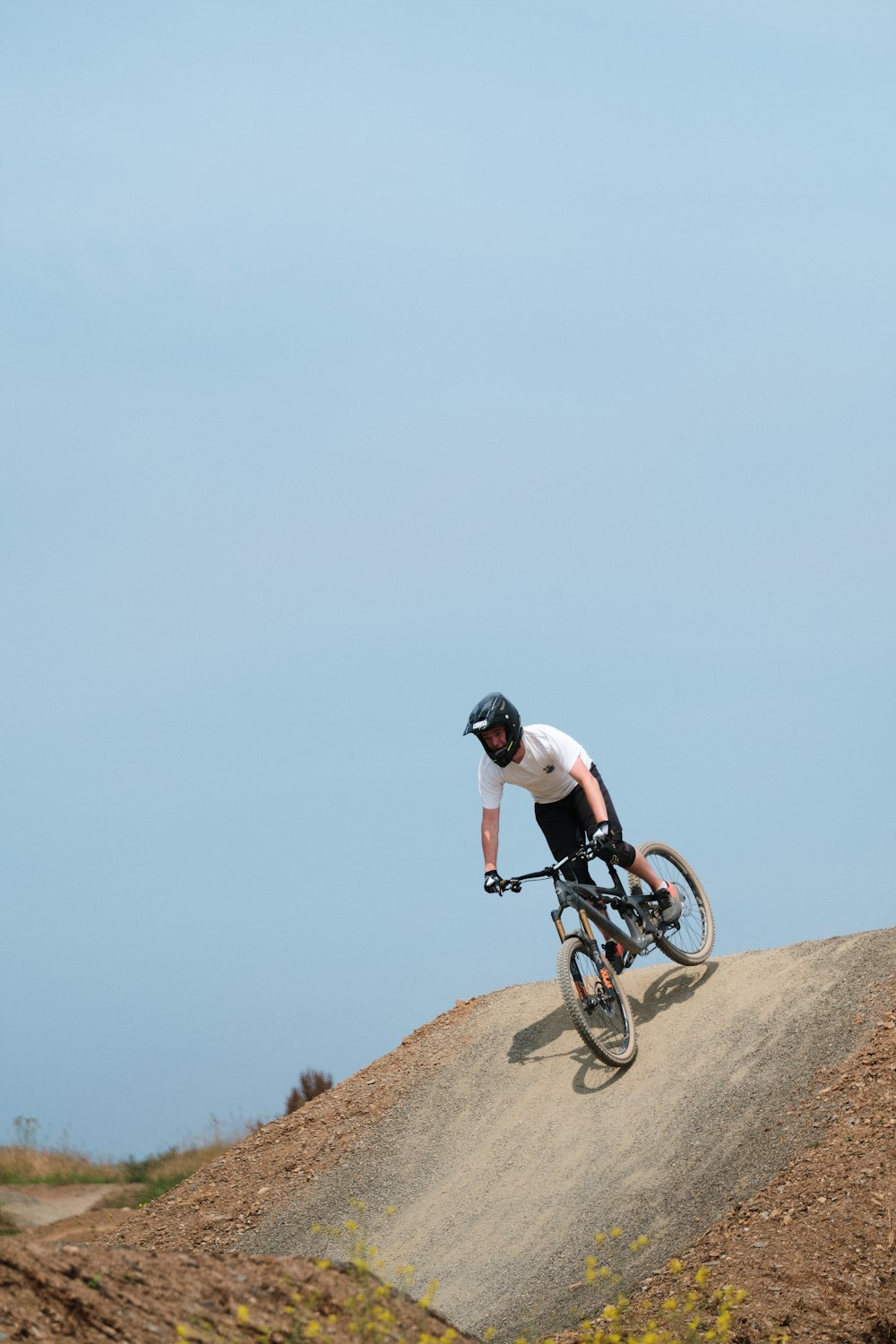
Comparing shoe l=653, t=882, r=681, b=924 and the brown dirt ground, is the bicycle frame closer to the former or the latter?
shoe l=653, t=882, r=681, b=924

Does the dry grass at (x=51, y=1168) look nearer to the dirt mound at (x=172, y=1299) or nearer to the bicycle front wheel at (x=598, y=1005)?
the bicycle front wheel at (x=598, y=1005)

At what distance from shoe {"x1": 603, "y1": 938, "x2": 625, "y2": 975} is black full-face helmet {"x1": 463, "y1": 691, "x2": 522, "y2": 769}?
6.55 feet

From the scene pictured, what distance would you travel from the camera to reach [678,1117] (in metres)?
11.1

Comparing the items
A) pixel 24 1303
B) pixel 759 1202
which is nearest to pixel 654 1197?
pixel 759 1202

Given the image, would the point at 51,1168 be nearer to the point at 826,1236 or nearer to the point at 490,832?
the point at 490,832

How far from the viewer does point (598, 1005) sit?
11695mm

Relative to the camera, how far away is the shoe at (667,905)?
12.7 meters

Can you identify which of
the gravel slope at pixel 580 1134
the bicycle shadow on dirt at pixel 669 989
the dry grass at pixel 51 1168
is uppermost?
the dry grass at pixel 51 1168

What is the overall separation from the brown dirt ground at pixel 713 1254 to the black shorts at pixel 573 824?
8.61 feet

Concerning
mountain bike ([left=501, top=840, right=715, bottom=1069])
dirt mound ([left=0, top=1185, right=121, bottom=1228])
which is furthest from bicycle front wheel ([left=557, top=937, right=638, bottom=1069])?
dirt mound ([left=0, top=1185, right=121, bottom=1228])

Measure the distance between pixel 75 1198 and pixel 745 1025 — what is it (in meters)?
8.84

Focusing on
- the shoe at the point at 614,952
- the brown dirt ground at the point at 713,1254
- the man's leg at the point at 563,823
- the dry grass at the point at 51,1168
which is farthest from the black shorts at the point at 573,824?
the dry grass at the point at 51,1168

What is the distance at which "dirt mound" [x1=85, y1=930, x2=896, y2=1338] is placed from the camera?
384 inches

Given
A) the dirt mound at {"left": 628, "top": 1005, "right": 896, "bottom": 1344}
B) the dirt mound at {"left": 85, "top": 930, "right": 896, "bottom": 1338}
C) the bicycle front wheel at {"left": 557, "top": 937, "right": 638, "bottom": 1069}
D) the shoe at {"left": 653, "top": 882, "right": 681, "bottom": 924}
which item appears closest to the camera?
the dirt mound at {"left": 628, "top": 1005, "right": 896, "bottom": 1344}
